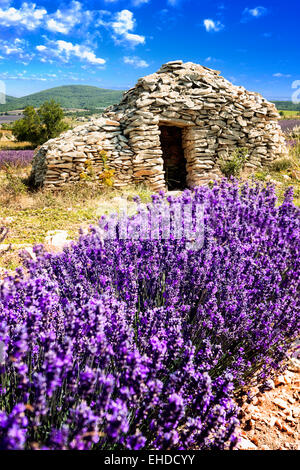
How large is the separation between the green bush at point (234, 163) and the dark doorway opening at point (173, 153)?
6.72 ft

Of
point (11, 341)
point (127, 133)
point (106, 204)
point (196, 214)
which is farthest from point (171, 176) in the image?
point (11, 341)


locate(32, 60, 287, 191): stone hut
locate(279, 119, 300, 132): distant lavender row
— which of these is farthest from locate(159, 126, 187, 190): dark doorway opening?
locate(279, 119, 300, 132): distant lavender row

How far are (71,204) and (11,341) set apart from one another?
526 centimetres

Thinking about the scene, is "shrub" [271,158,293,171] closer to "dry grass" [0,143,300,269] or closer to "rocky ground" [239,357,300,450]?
"dry grass" [0,143,300,269]

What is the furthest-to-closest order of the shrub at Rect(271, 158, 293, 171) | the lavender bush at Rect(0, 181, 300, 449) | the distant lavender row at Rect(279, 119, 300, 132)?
the distant lavender row at Rect(279, 119, 300, 132), the shrub at Rect(271, 158, 293, 171), the lavender bush at Rect(0, 181, 300, 449)

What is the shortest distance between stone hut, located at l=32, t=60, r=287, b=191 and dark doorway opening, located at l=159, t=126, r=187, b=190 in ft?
5.05

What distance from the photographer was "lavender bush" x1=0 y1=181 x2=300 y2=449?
92 cm

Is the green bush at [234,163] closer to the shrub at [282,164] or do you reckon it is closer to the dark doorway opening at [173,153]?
the shrub at [282,164]

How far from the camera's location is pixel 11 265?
3.53 meters

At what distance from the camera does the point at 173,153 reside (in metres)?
10.7

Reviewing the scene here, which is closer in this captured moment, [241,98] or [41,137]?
[241,98]

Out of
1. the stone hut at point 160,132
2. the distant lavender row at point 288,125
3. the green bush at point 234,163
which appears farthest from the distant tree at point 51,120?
the green bush at point 234,163

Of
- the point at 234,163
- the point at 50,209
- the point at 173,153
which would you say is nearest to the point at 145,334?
the point at 50,209
